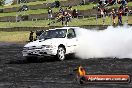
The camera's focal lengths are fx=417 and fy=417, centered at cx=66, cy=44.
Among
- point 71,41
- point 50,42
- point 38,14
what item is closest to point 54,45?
point 50,42

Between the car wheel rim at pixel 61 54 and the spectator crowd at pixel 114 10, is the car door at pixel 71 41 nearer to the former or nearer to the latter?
the car wheel rim at pixel 61 54

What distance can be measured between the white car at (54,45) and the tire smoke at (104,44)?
1.71ft

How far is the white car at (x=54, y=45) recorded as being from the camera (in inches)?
762

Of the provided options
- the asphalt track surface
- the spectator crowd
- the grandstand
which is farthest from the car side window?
the grandstand

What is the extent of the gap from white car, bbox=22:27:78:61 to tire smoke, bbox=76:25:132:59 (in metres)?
0.52

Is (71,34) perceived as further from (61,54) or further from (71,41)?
(61,54)

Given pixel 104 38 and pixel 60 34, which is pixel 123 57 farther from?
pixel 60 34

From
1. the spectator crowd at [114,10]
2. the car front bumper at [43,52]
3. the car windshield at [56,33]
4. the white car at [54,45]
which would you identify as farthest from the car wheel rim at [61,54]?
the spectator crowd at [114,10]

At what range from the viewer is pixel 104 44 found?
2092 centimetres

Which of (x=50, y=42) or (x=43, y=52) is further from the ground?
(x=50, y=42)

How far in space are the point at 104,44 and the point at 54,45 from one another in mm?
2926

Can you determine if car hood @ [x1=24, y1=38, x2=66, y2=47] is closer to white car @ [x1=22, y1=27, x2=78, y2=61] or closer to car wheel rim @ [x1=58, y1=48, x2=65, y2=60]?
white car @ [x1=22, y1=27, x2=78, y2=61]

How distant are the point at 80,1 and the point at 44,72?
3463 centimetres

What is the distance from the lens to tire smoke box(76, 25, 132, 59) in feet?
66.6
